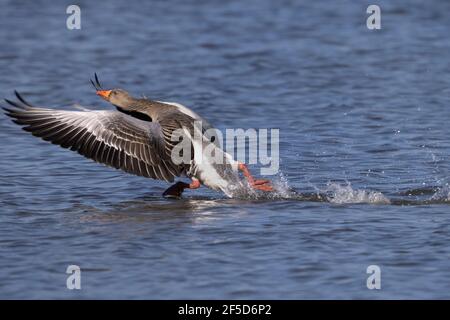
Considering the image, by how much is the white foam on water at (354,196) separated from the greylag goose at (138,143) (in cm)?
67

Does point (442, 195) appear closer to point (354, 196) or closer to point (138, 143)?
point (354, 196)

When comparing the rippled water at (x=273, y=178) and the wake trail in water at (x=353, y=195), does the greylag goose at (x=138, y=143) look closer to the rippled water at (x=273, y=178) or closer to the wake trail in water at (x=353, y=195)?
the wake trail in water at (x=353, y=195)

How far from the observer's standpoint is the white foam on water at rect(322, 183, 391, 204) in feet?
31.8

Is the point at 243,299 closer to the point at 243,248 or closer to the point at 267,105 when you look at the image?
the point at 243,248

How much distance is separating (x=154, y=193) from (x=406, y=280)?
3754 mm

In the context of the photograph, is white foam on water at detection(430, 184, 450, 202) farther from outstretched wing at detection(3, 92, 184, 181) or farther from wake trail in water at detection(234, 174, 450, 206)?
outstretched wing at detection(3, 92, 184, 181)

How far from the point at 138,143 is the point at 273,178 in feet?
5.38

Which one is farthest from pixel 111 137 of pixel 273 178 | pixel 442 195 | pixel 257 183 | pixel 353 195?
pixel 442 195

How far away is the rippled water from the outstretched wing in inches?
16.1

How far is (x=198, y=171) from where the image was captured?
9.83 metres

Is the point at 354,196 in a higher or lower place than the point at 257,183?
lower

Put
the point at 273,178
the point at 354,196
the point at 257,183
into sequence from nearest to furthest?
the point at 354,196, the point at 257,183, the point at 273,178

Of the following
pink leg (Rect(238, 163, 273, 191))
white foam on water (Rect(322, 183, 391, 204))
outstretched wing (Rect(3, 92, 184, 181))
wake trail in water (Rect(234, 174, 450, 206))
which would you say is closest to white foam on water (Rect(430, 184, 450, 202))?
wake trail in water (Rect(234, 174, 450, 206))

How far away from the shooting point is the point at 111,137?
32.6 ft
